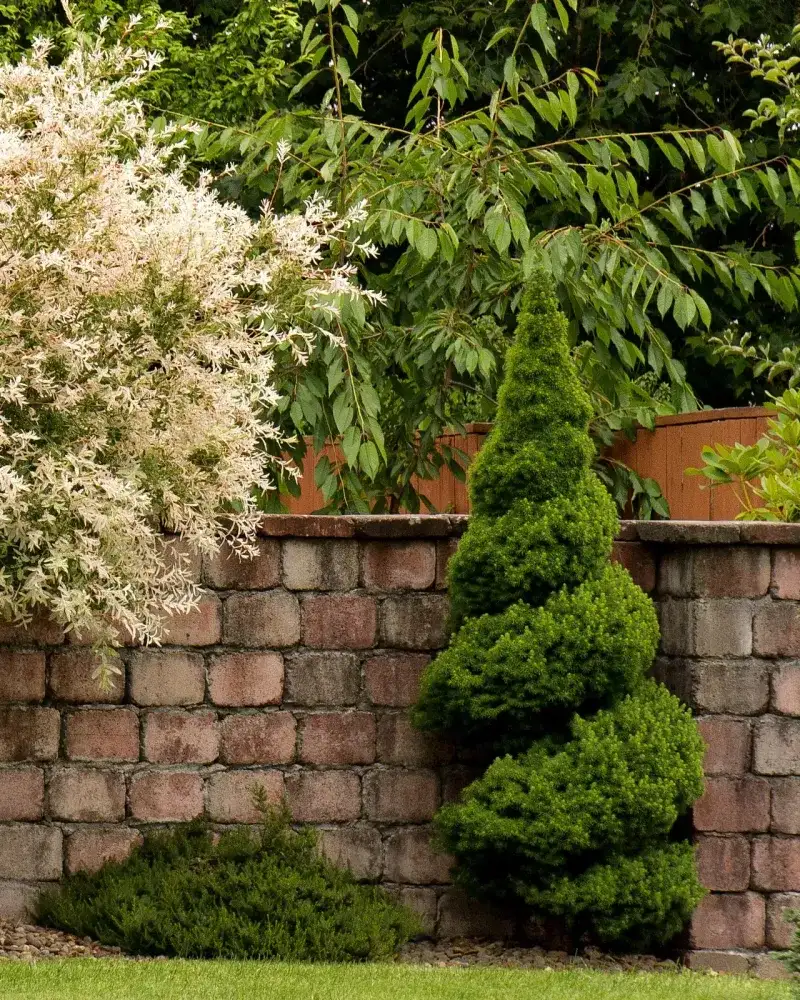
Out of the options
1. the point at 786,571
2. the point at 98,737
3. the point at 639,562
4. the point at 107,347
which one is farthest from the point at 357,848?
the point at 107,347

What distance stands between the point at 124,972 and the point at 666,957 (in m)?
2.19

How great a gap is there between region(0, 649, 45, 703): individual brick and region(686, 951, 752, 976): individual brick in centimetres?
287

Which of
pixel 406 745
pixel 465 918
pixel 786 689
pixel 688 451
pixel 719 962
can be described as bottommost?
pixel 719 962

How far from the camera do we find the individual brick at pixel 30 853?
5859 millimetres

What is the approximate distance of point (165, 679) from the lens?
594 centimetres

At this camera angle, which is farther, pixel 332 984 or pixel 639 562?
pixel 639 562

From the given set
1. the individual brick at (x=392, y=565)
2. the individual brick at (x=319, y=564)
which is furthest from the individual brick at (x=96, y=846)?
the individual brick at (x=392, y=565)

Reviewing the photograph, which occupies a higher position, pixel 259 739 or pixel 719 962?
pixel 259 739

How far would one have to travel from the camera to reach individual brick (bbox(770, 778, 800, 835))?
221 inches

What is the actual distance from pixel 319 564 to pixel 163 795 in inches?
46.0

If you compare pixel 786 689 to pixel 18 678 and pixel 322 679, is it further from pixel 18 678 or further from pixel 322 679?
pixel 18 678

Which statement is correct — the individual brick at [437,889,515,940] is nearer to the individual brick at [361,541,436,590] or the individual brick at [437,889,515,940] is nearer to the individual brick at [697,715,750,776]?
the individual brick at [697,715,750,776]

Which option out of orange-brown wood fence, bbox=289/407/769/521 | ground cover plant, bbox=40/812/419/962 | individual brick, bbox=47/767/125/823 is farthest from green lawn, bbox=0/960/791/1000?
orange-brown wood fence, bbox=289/407/769/521

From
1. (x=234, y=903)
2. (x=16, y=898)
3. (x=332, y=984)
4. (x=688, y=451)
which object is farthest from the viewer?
(x=688, y=451)
